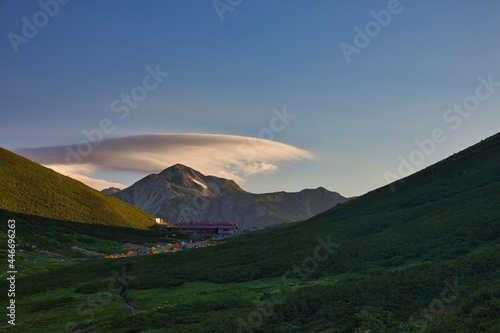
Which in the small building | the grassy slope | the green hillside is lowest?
the grassy slope

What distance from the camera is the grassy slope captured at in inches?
1170

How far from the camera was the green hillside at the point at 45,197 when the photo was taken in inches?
5802

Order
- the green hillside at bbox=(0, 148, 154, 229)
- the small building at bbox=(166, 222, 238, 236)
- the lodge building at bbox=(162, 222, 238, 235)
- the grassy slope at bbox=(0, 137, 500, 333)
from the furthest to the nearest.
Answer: the lodge building at bbox=(162, 222, 238, 235), the small building at bbox=(166, 222, 238, 236), the green hillside at bbox=(0, 148, 154, 229), the grassy slope at bbox=(0, 137, 500, 333)

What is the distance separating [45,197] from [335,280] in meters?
160

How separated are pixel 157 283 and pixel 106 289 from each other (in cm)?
744

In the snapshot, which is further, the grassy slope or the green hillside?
the green hillside

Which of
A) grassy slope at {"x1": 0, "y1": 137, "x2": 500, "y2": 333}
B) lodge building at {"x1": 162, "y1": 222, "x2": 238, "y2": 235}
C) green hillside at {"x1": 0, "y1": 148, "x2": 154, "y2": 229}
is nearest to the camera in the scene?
grassy slope at {"x1": 0, "y1": 137, "x2": 500, "y2": 333}

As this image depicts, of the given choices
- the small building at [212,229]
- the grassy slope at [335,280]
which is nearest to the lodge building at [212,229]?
the small building at [212,229]

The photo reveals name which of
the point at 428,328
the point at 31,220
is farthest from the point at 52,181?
the point at 428,328

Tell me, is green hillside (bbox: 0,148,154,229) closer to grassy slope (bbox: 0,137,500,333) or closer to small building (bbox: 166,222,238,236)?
small building (bbox: 166,222,238,236)

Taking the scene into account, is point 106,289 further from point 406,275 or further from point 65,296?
point 406,275

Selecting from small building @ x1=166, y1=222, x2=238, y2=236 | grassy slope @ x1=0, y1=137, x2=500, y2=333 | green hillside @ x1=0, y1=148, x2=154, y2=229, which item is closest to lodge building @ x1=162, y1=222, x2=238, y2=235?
small building @ x1=166, y1=222, x2=238, y2=236

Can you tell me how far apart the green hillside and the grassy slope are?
8796cm

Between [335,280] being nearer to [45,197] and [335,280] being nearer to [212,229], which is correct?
[212,229]
